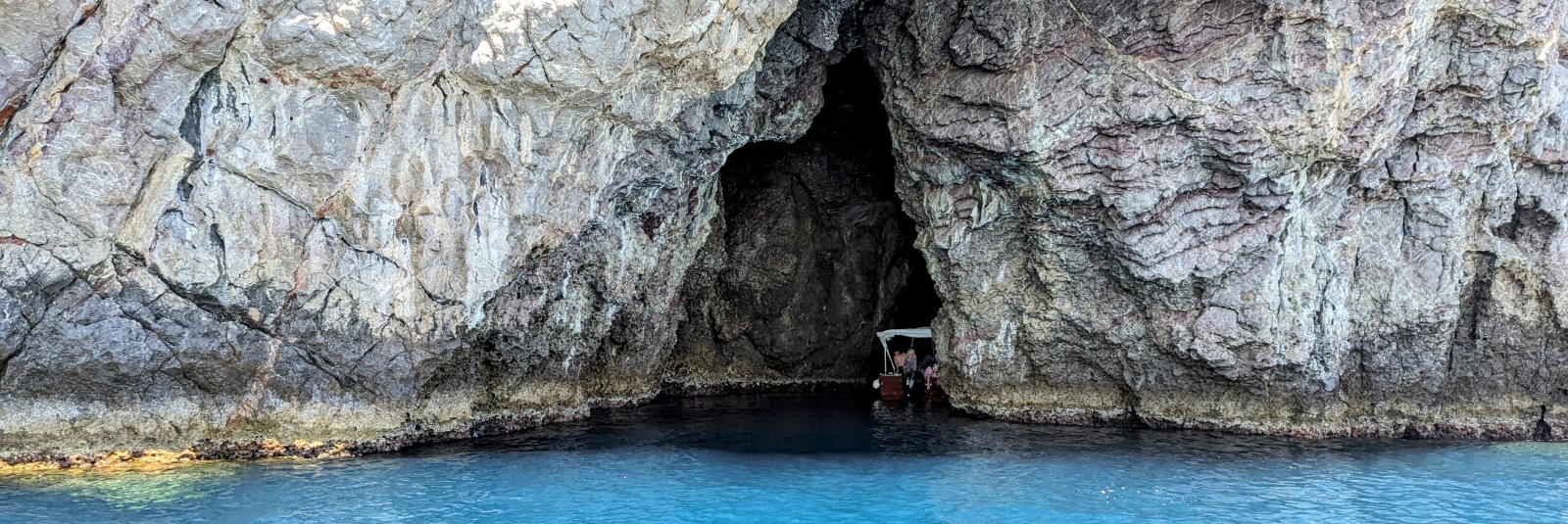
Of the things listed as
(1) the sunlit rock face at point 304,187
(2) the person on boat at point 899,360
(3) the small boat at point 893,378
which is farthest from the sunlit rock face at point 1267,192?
(2) the person on boat at point 899,360

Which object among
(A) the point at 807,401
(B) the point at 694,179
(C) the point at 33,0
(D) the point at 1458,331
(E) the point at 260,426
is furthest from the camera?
(A) the point at 807,401

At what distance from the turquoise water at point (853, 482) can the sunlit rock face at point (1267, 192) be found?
4.12 feet

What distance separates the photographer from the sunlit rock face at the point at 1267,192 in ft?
57.1

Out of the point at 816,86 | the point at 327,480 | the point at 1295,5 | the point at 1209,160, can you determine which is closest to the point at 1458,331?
the point at 1209,160

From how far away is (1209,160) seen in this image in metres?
18.1

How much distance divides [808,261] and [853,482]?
12542 mm

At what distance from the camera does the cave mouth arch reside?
26.4 m

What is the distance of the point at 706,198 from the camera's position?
2416 centimetres

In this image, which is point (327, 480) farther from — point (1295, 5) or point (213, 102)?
point (1295, 5)

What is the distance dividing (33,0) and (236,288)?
4.50 m

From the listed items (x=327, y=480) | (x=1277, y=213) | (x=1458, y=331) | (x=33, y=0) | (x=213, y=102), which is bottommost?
(x=327, y=480)

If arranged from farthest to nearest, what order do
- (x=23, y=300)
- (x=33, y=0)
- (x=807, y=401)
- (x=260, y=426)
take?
(x=807, y=401), (x=260, y=426), (x=23, y=300), (x=33, y=0)

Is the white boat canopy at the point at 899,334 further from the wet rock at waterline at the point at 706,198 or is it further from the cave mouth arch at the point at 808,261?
the wet rock at waterline at the point at 706,198

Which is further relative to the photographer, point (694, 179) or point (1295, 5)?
point (694, 179)
